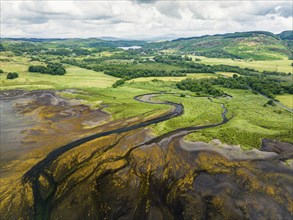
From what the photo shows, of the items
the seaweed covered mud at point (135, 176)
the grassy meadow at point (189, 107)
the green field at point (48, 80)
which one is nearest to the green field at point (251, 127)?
the grassy meadow at point (189, 107)

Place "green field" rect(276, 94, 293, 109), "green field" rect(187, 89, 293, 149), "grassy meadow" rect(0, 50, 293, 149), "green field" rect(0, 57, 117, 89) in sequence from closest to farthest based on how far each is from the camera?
"green field" rect(187, 89, 293, 149), "grassy meadow" rect(0, 50, 293, 149), "green field" rect(276, 94, 293, 109), "green field" rect(0, 57, 117, 89)

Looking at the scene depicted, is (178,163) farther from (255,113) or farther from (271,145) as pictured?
(255,113)

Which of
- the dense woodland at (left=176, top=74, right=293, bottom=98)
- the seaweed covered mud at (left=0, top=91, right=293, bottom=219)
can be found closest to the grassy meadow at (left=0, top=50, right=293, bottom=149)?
the seaweed covered mud at (left=0, top=91, right=293, bottom=219)

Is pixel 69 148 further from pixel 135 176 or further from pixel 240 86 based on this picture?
pixel 240 86

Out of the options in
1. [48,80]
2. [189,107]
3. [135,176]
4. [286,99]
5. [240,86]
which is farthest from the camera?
[48,80]

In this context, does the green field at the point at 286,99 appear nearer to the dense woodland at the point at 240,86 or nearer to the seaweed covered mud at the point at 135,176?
the dense woodland at the point at 240,86

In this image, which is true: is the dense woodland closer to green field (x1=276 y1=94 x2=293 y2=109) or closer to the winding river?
green field (x1=276 y1=94 x2=293 y2=109)

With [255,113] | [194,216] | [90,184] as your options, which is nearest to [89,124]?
→ [90,184]

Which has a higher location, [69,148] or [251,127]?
[69,148]

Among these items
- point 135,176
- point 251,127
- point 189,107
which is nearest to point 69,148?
point 135,176
